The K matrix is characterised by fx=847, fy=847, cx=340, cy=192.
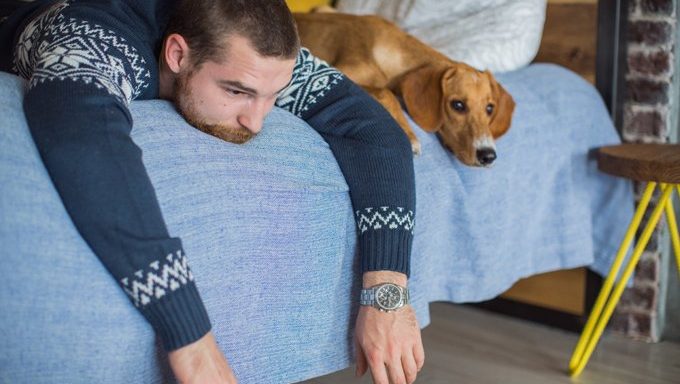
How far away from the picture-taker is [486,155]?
Result: 1.88 m

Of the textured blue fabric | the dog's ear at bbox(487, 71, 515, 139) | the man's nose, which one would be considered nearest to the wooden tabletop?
the textured blue fabric

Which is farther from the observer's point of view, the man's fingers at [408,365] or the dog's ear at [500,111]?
the dog's ear at [500,111]

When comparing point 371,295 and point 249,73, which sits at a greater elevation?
point 249,73

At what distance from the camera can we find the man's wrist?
1.47 meters

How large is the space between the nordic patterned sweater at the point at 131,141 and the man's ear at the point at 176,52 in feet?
0.11

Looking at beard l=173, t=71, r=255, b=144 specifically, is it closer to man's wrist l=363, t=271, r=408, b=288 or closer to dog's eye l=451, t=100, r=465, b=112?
man's wrist l=363, t=271, r=408, b=288

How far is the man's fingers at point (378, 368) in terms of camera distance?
142 centimetres

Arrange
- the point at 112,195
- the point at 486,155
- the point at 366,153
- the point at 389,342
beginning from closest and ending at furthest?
the point at 112,195
the point at 389,342
the point at 366,153
the point at 486,155

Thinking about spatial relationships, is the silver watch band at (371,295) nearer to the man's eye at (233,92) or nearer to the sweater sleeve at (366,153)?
the sweater sleeve at (366,153)

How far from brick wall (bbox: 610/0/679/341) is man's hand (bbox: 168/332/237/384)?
5.35ft

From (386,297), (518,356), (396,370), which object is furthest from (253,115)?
(518,356)

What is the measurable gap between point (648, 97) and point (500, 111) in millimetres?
640

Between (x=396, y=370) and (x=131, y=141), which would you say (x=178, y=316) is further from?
(x=396, y=370)

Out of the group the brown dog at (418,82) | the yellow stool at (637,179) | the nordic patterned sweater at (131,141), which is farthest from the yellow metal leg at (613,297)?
the nordic patterned sweater at (131,141)
